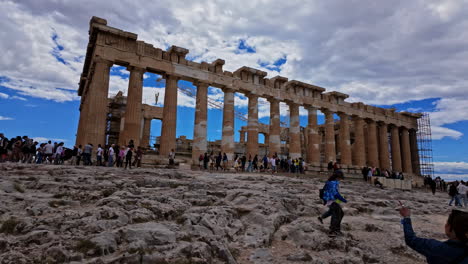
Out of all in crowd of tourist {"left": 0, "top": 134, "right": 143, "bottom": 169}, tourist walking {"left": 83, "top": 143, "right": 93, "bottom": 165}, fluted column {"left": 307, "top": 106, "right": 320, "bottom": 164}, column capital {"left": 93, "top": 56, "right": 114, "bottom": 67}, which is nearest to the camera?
crowd of tourist {"left": 0, "top": 134, "right": 143, "bottom": 169}

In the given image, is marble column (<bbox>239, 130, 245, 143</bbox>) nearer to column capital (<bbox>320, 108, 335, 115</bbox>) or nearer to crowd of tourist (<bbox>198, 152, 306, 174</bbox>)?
column capital (<bbox>320, 108, 335, 115</bbox>)

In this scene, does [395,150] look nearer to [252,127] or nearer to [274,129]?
[274,129]

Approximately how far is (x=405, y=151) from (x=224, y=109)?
2630cm

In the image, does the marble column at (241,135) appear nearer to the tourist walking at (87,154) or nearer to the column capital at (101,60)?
the column capital at (101,60)

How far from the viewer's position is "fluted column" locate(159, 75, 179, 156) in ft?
71.8

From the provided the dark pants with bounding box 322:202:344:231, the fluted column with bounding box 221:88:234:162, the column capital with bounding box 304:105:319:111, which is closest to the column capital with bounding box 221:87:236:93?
the fluted column with bounding box 221:88:234:162

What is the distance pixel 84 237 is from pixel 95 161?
46.3 feet

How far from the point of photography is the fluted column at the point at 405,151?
122ft

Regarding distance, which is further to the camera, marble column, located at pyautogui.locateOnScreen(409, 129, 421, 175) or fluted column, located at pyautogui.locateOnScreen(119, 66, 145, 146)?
marble column, located at pyautogui.locateOnScreen(409, 129, 421, 175)

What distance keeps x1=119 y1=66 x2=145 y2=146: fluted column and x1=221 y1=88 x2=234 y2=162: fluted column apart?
7333mm

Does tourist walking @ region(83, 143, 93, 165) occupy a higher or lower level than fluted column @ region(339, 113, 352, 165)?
lower

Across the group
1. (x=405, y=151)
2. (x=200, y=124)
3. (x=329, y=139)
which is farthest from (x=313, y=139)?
(x=405, y=151)

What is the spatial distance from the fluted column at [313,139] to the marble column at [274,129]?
430 centimetres

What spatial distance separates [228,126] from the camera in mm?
25297
